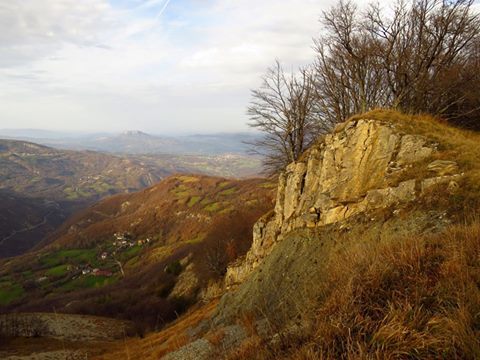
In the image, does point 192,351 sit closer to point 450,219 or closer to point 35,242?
point 450,219

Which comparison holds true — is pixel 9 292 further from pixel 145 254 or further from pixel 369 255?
pixel 369 255

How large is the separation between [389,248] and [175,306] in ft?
129

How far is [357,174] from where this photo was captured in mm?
13234

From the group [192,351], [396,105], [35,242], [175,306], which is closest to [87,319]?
[175,306]

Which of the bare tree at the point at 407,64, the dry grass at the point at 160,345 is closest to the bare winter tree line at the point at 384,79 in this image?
the bare tree at the point at 407,64

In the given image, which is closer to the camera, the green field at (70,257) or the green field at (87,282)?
the green field at (87,282)

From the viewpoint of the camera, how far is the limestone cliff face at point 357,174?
10.7m

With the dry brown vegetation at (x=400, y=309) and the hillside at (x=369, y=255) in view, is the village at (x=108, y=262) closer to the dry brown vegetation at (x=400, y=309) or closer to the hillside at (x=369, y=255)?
the hillside at (x=369, y=255)

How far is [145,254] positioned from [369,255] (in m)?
91.0

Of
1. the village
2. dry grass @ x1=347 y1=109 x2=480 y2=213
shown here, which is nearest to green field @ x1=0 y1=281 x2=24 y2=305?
the village

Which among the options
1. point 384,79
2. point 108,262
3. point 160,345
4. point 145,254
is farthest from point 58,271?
point 384,79

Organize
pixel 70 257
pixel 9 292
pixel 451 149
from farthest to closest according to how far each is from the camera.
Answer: pixel 70 257
pixel 9 292
pixel 451 149

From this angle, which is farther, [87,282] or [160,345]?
[87,282]

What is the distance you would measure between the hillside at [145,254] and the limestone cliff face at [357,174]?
28.4 ft
